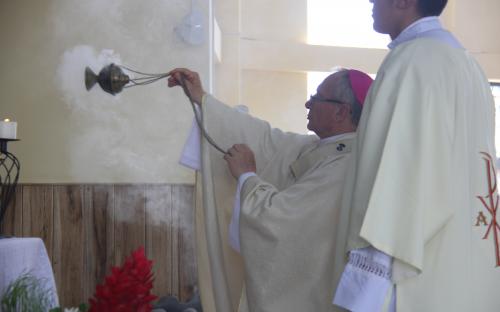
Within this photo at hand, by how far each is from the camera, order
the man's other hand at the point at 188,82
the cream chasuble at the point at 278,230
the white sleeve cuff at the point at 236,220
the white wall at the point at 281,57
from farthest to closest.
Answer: the white wall at the point at 281,57
the man's other hand at the point at 188,82
the white sleeve cuff at the point at 236,220
the cream chasuble at the point at 278,230

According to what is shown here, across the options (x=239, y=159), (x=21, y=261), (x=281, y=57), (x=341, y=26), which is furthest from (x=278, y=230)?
(x=341, y=26)

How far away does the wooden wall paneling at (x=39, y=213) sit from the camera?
4.45 meters

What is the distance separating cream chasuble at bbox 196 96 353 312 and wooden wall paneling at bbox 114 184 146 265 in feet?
5.04

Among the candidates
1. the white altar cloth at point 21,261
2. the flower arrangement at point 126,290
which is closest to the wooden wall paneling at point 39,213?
the white altar cloth at point 21,261

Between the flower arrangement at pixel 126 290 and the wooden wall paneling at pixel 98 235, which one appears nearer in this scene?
the flower arrangement at pixel 126 290

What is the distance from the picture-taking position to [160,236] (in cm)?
448

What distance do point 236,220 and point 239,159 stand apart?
0.24 metres

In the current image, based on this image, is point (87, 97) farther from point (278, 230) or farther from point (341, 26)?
point (341, 26)

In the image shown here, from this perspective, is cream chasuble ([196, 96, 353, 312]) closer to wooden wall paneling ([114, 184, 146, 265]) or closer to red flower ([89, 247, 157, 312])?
red flower ([89, 247, 157, 312])

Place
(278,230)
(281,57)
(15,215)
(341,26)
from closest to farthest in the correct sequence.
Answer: (278,230) → (15,215) → (281,57) → (341,26)

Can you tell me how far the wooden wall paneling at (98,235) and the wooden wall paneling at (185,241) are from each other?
41 cm

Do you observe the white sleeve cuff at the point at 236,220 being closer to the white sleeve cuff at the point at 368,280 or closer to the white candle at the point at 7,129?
the white sleeve cuff at the point at 368,280

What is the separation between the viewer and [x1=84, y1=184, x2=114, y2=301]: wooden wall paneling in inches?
175

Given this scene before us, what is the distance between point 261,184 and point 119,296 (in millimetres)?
1379
